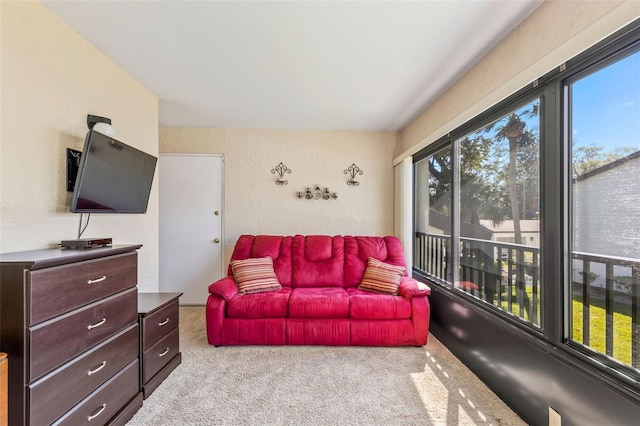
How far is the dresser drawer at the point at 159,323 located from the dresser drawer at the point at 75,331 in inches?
6.7

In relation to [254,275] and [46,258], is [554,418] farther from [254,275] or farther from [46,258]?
[46,258]

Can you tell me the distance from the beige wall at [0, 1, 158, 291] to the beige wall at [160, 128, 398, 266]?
167 centimetres

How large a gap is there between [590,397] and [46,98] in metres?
3.28

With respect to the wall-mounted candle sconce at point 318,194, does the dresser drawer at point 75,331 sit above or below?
below

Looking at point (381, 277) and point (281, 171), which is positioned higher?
point (281, 171)

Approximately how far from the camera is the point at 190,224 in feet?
12.5

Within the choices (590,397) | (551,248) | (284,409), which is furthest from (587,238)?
(284,409)

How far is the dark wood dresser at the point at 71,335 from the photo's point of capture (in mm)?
1141

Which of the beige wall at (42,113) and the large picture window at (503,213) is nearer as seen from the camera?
the beige wall at (42,113)

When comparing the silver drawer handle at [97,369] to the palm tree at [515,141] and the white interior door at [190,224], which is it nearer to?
the white interior door at [190,224]

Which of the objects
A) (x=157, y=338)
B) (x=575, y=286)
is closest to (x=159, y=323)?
(x=157, y=338)

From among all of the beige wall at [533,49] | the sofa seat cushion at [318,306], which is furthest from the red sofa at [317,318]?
the beige wall at [533,49]

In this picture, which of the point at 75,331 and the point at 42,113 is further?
the point at 42,113

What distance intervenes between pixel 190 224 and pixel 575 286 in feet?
12.8
